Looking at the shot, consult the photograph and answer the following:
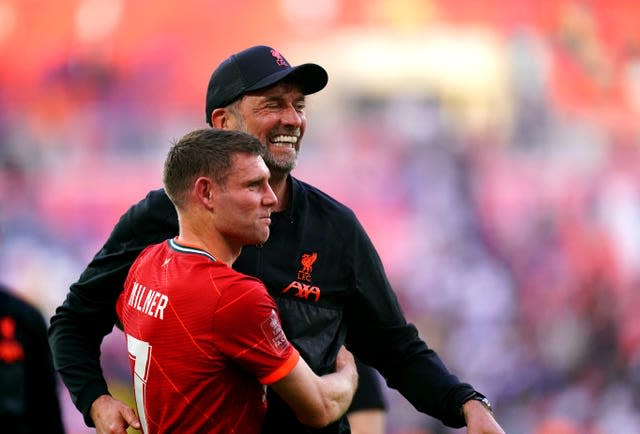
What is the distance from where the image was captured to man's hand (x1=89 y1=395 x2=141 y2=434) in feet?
10.8

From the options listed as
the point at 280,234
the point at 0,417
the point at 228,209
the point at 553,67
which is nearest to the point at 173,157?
the point at 228,209

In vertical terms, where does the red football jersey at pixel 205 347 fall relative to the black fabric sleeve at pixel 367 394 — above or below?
above

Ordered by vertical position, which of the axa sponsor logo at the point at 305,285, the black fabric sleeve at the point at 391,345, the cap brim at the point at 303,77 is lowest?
the black fabric sleeve at the point at 391,345

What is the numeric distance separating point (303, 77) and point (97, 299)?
94 cm

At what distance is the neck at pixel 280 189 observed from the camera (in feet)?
11.6

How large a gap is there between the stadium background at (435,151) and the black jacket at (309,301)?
6.79m

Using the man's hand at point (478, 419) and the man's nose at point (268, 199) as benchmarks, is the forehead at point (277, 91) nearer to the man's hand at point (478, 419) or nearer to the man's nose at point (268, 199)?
the man's nose at point (268, 199)

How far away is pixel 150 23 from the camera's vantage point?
11008 mm

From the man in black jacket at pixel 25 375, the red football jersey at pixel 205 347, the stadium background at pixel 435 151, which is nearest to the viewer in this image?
the red football jersey at pixel 205 347

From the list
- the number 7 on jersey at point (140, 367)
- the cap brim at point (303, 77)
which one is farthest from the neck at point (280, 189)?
the number 7 on jersey at point (140, 367)

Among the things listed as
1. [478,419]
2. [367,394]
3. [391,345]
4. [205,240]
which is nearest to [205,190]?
[205,240]

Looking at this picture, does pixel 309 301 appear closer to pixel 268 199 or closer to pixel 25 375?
pixel 268 199

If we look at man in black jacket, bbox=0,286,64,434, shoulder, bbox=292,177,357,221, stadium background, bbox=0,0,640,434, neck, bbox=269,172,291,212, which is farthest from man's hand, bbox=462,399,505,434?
stadium background, bbox=0,0,640,434

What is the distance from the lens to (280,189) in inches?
140
